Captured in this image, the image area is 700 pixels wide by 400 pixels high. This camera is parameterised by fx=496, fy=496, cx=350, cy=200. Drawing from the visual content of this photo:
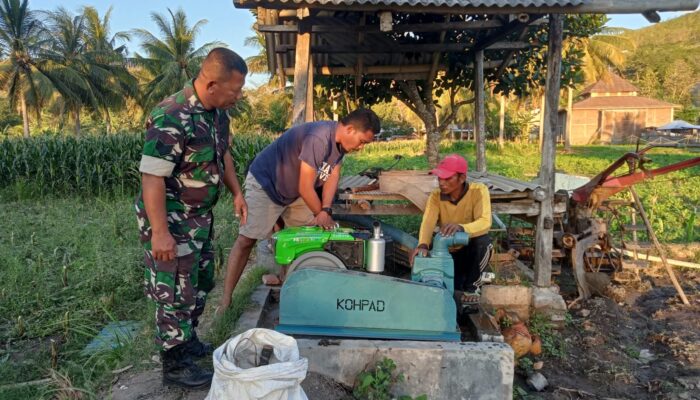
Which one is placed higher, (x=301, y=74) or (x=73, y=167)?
(x=301, y=74)

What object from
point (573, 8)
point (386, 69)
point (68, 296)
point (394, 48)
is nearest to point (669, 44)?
point (386, 69)

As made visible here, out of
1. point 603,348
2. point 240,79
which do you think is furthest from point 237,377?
point 603,348

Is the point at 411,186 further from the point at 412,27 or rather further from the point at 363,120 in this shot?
the point at 412,27

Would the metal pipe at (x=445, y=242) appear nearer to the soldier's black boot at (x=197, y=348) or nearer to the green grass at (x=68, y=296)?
the soldier's black boot at (x=197, y=348)

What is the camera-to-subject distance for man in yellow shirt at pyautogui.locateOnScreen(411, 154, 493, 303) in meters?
3.80

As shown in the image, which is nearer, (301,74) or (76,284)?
(76,284)

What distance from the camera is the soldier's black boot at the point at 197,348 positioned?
278cm

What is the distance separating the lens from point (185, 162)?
2.54 meters

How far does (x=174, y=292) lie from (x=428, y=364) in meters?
1.53

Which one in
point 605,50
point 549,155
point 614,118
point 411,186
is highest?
point 605,50

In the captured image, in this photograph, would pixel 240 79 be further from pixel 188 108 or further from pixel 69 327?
pixel 69 327

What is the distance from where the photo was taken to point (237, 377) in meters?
1.88

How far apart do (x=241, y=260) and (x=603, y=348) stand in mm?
3225

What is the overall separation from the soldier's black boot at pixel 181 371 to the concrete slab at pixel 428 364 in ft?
1.91
